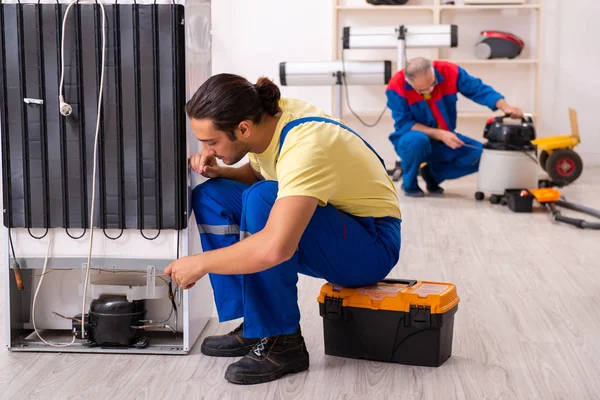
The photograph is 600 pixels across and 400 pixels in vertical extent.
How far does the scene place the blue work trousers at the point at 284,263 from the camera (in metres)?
2.08

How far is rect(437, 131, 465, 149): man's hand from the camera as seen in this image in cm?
521

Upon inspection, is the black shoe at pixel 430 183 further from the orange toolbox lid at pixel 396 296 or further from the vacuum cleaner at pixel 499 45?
the orange toolbox lid at pixel 396 296

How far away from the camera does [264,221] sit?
207cm

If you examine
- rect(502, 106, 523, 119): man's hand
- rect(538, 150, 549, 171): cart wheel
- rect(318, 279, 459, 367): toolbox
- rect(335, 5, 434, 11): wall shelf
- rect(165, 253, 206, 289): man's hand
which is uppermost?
rect(335, 5, 434, 11): wall shelf

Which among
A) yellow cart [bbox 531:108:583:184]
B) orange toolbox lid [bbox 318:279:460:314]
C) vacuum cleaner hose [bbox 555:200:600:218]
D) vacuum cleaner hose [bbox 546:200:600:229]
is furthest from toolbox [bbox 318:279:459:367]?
yellow cart [bbox 531:108:583:184]

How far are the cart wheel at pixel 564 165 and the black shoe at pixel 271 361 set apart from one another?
12.2ft

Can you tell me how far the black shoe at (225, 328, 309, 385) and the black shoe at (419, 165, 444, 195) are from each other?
345 centimetres

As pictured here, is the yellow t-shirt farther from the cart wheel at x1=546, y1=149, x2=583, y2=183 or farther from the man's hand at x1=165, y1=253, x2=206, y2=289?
the cart wheel at x1=546, y1=149, x2=583, y2=183

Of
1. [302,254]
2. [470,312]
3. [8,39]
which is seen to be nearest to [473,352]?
[470,312]

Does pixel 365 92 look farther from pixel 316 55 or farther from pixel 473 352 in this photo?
pixel 473 352

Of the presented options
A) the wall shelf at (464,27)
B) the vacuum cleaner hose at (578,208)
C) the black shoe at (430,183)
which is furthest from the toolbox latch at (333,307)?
→ the wall shelf at (464,27)

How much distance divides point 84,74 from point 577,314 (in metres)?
1.71

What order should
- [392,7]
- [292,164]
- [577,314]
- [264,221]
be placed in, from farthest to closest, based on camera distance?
[392,7] < [577,314] < [264,221] < [292,164]

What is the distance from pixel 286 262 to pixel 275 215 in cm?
24
